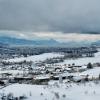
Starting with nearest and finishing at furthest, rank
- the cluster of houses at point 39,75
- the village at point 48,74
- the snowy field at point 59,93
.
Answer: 1. the snowy field at point 59,93
2. the village at point 48,74
3. the cluster of houses at point 39,75

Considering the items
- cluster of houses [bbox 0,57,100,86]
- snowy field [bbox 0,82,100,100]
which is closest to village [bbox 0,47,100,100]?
cluster of houses [bbox 0,57,100,86]

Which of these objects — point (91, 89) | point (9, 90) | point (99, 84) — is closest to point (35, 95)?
point (9, 90)

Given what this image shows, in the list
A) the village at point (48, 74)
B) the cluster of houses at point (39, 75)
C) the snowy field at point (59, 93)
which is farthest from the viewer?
Result: the cluster of houses at point (39, 75)

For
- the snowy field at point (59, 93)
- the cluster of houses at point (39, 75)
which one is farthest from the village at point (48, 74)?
the snowy field at point (59, 93)

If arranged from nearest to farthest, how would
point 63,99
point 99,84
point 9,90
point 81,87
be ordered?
point 63,99
point 9,90
point 81,87
point 99,84

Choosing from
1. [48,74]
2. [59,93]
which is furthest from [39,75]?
[59,93]

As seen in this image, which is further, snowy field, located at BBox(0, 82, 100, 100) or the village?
the village

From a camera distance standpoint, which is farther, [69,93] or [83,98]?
[69,93]

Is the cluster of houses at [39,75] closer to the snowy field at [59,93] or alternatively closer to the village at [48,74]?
the village at [48,74]

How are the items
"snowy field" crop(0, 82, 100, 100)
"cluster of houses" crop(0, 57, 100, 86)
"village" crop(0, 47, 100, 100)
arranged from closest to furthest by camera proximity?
"snowy field" crop(0, 82, 100, 100) → "village" crop(0, 47, 100, 100) → "cluster of houses" crop(0, 57, 100, 86)

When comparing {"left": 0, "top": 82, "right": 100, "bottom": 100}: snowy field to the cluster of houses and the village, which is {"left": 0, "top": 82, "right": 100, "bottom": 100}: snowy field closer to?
the village

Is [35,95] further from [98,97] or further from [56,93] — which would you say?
[98,97]
